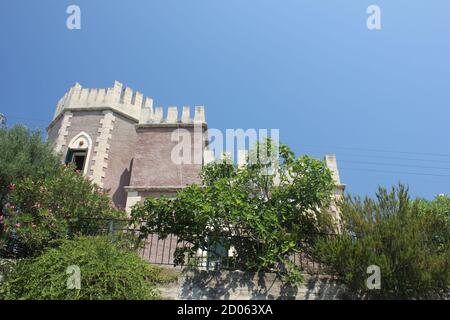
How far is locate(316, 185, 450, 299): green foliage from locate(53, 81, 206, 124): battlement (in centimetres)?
1140

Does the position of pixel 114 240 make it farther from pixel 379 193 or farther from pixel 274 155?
pixel 379 193

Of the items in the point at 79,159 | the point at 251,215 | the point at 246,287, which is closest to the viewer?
the point at 246,287

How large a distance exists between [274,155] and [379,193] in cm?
310

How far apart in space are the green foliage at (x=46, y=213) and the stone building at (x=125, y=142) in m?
4.73

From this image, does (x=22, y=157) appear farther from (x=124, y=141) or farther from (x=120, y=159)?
(x=124, y=141)

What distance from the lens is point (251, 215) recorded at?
8.98 metres

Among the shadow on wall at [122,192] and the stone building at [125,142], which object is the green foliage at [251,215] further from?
the shadow on wall at [122,192]

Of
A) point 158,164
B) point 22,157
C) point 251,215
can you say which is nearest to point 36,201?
point 22,157

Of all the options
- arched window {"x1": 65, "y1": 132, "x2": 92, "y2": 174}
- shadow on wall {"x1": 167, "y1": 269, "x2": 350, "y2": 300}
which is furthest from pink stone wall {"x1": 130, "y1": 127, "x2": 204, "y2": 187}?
shadow on wall {"x1": 167, "y1": 269, "x2": 350, "y2": 300}

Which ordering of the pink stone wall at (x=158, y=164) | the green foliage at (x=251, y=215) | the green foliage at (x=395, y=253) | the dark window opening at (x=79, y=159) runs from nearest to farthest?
1. the green foliage at (x=395, y=253)
2. the green foliage at (x=251, y=215)
3. the pink stone wall at (x=158, y=164)
4. the dark window opening at (x=79, y=159)

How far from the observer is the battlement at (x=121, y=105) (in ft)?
61.9

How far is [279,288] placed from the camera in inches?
339

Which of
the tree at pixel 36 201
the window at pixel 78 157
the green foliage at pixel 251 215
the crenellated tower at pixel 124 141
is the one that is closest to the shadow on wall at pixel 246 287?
the green foliage at pixel 251 215

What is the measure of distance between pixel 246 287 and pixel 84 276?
3.71m
